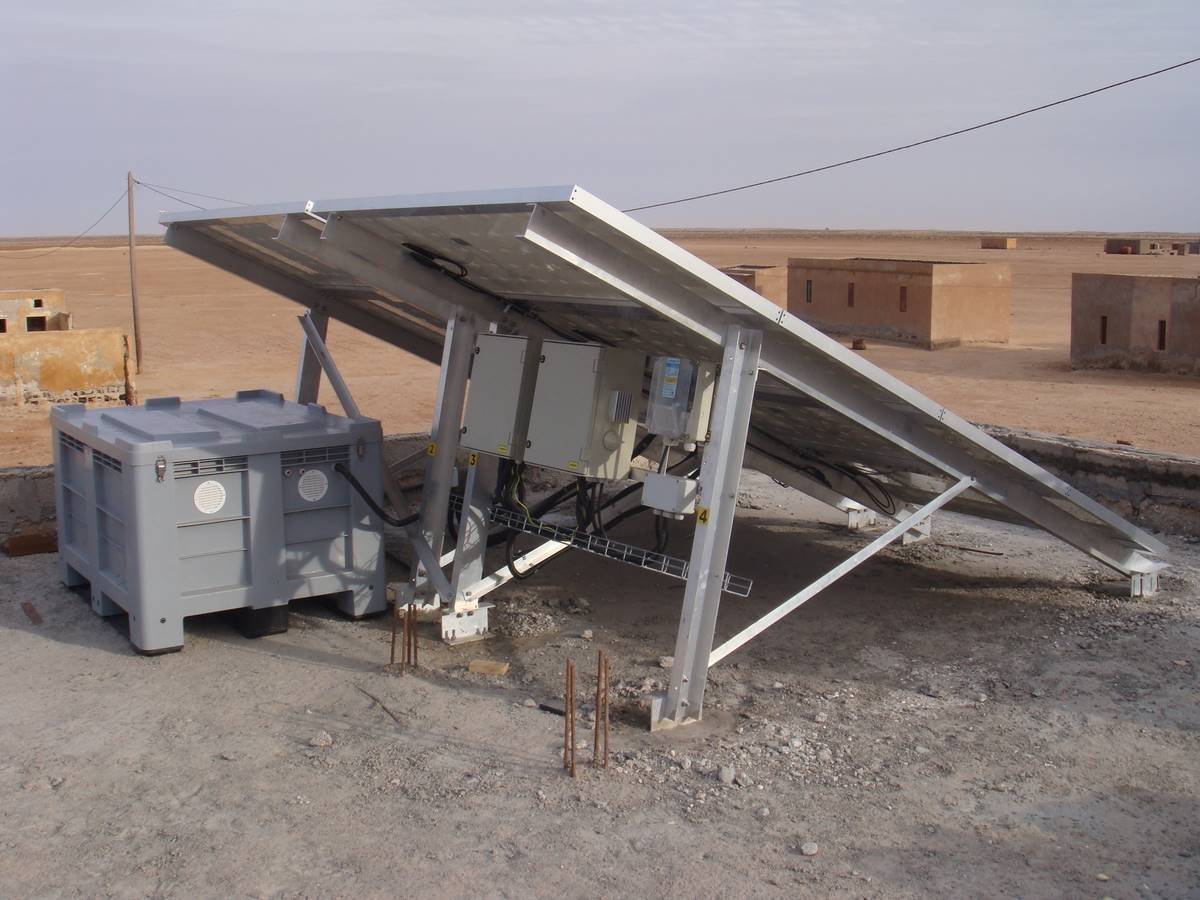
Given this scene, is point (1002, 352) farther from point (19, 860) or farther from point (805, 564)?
point (19, 860)

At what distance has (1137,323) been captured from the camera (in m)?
18.0

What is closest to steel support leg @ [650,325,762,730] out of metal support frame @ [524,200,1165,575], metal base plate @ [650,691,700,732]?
metal base plate @ [650,691,700,732]

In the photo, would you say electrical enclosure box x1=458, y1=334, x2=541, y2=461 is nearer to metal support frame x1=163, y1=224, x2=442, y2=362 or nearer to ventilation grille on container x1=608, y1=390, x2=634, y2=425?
ventilation grille on container x1=608, y1=390, x2=634, y2=425

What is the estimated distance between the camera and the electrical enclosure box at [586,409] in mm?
6672

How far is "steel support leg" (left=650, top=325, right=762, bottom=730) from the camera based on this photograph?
5.79 metres

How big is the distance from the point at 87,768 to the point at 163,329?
906 inches

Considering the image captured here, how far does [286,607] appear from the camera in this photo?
7.21m

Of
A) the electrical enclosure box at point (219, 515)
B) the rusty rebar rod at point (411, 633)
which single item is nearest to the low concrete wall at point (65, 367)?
the electrical enclosure box at point (219, 515)

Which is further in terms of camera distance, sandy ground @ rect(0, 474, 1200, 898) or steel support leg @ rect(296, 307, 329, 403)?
steel support leg @ rect(296, 307, 329, 403)

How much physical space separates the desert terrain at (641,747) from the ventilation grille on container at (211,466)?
103cm

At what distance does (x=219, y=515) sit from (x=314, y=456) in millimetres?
648

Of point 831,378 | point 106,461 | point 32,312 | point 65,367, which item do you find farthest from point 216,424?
point 32,312

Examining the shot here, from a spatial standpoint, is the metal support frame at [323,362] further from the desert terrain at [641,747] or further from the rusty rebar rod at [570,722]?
the rusty rebar rod at [570,722]

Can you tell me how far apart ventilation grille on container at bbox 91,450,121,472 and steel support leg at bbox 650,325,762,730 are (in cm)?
329
